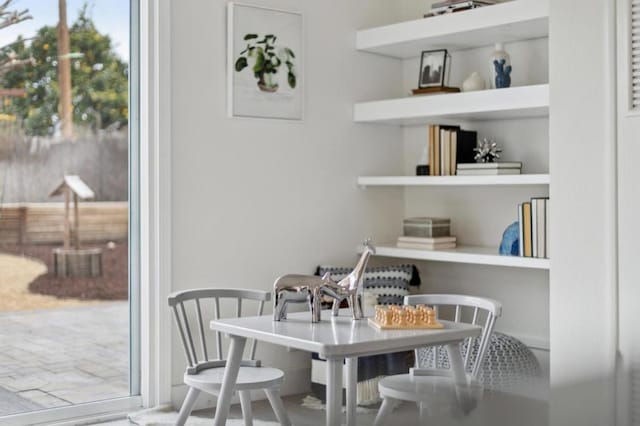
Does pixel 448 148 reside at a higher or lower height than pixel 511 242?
higher

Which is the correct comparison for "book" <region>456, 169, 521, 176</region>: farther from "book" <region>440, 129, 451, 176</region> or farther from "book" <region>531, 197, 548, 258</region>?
"book" <region>531, 197, 548, 258</region>

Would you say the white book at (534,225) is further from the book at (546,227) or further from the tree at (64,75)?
the tree at (64,75)

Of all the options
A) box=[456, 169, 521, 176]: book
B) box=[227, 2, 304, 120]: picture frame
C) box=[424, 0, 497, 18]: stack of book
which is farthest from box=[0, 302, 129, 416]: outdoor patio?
box=[424, 0, 497, 18]: stack of book

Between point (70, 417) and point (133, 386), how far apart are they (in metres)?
0.33

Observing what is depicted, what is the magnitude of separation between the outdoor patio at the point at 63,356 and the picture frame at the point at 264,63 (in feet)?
3.87

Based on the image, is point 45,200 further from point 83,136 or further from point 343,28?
point 343,28

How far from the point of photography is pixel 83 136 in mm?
3648

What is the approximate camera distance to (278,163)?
4188mm

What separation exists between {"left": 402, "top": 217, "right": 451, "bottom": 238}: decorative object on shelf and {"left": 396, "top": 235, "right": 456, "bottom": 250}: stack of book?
3cm

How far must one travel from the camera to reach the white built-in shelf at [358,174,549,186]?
366 centimetres

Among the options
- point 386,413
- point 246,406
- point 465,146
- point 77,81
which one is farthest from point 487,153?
point 386,413

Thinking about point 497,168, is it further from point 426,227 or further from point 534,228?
point 426,227

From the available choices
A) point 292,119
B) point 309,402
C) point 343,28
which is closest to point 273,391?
point 309,402

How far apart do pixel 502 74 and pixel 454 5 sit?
1.38 ft
